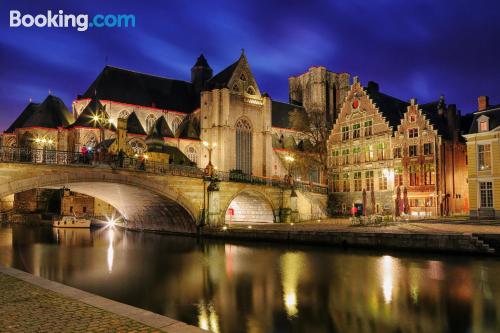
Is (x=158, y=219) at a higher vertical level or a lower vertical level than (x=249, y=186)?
lower

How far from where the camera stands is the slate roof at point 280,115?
6412cm

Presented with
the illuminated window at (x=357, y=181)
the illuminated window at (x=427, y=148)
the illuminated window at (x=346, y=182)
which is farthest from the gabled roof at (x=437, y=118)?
the illuminated window at (x=346, y=182)

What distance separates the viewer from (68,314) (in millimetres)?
6938

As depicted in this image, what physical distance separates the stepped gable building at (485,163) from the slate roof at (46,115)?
145ft

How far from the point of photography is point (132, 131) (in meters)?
49.9

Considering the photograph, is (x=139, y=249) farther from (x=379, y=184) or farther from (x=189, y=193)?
(x=379, y=184)

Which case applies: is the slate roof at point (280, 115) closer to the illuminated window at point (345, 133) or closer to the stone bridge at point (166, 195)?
the illuminated window at point (345, 133)

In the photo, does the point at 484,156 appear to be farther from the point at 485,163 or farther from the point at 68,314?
the point at 68,314

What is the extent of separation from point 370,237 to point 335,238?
1929 mm

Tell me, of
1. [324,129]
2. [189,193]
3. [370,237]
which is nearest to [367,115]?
[324,129]

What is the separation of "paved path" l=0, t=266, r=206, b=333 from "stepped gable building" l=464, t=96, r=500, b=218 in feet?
94.5

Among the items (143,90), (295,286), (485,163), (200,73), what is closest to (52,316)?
(295,286)

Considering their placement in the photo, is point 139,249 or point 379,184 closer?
point 139,249

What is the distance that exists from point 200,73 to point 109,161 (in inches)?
1639
